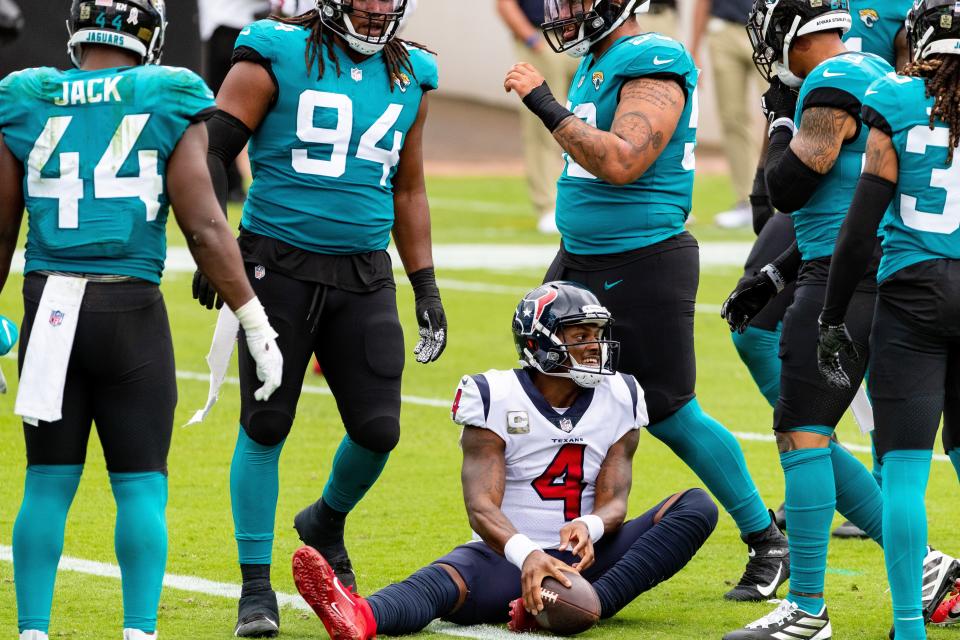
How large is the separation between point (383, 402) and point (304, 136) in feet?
2.84

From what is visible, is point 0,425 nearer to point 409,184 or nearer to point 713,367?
point 409,184

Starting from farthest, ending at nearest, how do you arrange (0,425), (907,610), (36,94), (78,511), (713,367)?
(713,367)
(0,425)
(78,511)
(907,610)
(36,94)

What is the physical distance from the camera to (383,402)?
5258mm

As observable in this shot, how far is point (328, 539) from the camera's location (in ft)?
18.4

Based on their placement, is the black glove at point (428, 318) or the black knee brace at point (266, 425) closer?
the black knee brace at point (266, 425)

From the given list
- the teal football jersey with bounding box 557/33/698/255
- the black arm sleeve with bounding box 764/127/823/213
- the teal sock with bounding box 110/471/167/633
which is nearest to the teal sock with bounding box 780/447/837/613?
the black arm sleeve with bounding box 764/127/823/213

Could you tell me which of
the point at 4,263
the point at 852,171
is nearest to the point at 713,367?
the point at 852,171

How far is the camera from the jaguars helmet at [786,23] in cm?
504

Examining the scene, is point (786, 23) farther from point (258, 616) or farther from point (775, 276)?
point (258, 616)

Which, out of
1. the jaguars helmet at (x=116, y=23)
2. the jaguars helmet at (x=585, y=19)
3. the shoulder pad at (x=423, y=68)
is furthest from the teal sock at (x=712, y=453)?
the jaguars helmet at (x=116, y=23)

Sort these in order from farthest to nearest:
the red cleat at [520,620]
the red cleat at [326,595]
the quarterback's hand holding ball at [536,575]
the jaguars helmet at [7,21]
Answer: the jaguars helmet at [7,21] → the red cleat at [520,620] → the quarterback's hand holding ball at [536,575] → the red cleat at [326,595]

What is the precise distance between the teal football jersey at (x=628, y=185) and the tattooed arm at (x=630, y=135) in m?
0.07

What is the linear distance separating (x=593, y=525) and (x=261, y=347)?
4.20 ft

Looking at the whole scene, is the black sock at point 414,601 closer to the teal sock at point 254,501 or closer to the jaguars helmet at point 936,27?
the teal sock at point 254,501
